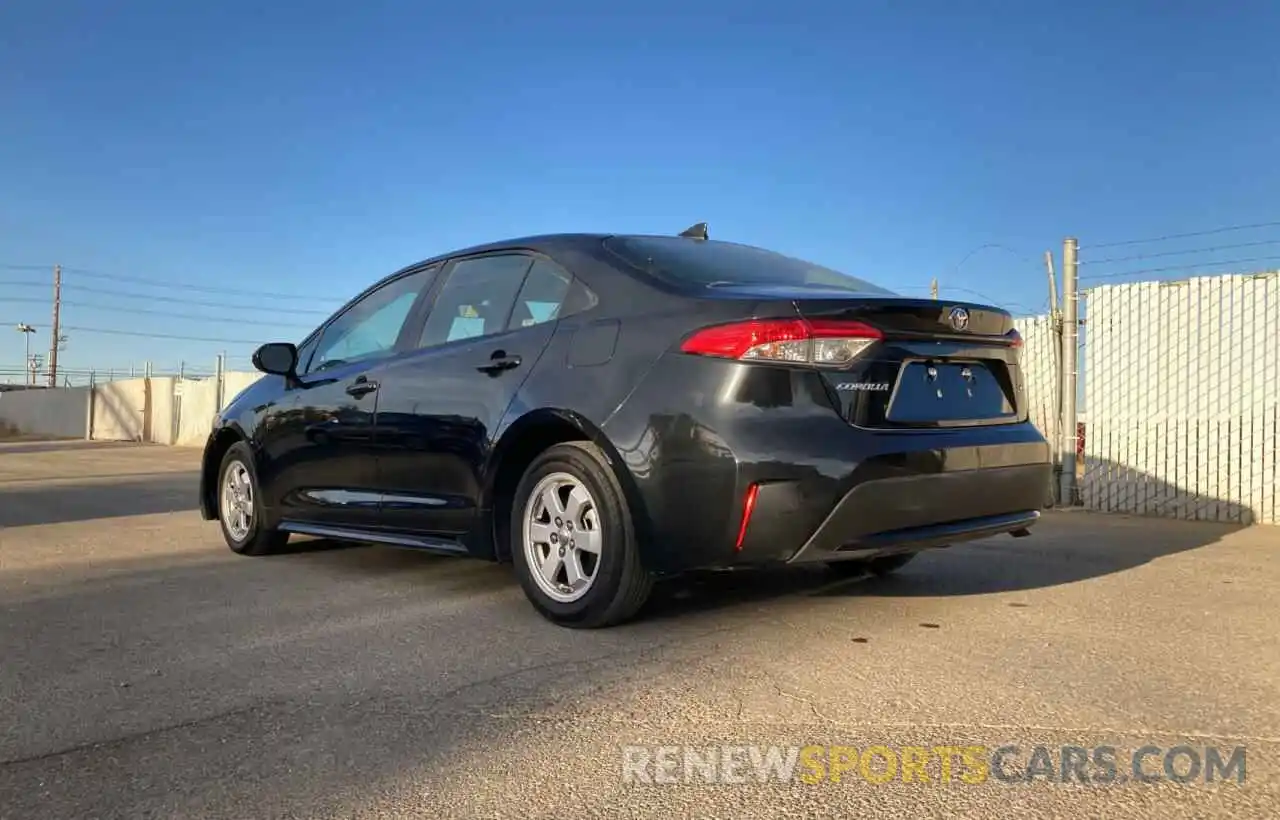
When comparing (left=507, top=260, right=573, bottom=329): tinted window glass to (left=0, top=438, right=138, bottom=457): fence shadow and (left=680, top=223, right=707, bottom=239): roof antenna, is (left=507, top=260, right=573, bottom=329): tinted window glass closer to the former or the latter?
(left=680, top=223, right=707, bottom=239): roof antenna

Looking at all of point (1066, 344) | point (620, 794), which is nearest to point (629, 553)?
point (620, 794)

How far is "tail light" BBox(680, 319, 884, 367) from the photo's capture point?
11.0 feet

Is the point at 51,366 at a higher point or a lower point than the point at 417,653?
higher

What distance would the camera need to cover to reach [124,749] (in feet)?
8.50

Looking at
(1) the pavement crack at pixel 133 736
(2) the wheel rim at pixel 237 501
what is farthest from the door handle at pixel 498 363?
(2) the wheel rim at pixel 237 501

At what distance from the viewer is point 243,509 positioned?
19.5 feet

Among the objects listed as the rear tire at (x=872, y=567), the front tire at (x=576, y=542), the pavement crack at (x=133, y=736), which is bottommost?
the pavement crack at (x=133, y=736)

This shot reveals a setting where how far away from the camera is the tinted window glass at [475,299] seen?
174 inches

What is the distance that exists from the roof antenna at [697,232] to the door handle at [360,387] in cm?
171

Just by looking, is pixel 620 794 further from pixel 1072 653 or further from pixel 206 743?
pixel 1072 653

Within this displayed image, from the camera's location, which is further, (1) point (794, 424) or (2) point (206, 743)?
(1) point (794, 424)

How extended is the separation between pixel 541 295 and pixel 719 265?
770 millimetres

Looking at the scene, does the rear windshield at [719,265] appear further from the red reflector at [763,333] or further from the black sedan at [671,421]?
the red reflector at [763,333]

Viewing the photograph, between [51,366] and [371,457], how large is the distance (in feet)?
190
